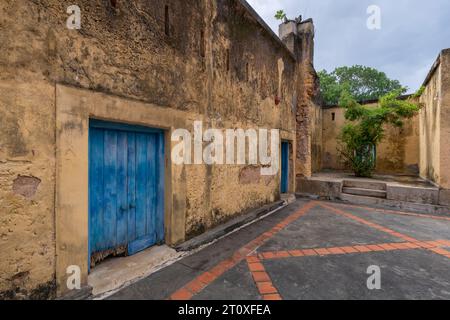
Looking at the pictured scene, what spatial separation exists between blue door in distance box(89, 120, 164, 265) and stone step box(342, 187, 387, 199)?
6680 millimetres

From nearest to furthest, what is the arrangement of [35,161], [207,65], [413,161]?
1. [35,161]
2. [207,65]
3. [413,161]

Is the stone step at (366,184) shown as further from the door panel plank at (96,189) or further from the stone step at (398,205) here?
the door panel plank at (96,189)

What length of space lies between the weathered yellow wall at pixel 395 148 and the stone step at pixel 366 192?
19.5ft

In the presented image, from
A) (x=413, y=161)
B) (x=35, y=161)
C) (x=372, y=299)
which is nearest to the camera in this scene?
(x=35, y=161)

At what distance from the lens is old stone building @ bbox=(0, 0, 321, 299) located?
6.69 feet

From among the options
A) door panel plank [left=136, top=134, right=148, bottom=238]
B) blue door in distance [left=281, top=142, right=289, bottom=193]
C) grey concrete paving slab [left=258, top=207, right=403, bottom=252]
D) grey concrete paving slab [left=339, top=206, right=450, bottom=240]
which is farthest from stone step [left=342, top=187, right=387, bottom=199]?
door panel plank [left=136, top=134, right=148, bottom=238]

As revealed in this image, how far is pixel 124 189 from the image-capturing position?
122 inches

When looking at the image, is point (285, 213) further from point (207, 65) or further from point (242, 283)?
point (207, 65)

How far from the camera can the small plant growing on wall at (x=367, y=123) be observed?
29.5ft

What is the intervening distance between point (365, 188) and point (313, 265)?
581 cm

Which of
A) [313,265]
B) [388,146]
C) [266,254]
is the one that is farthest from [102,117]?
[388,146]
